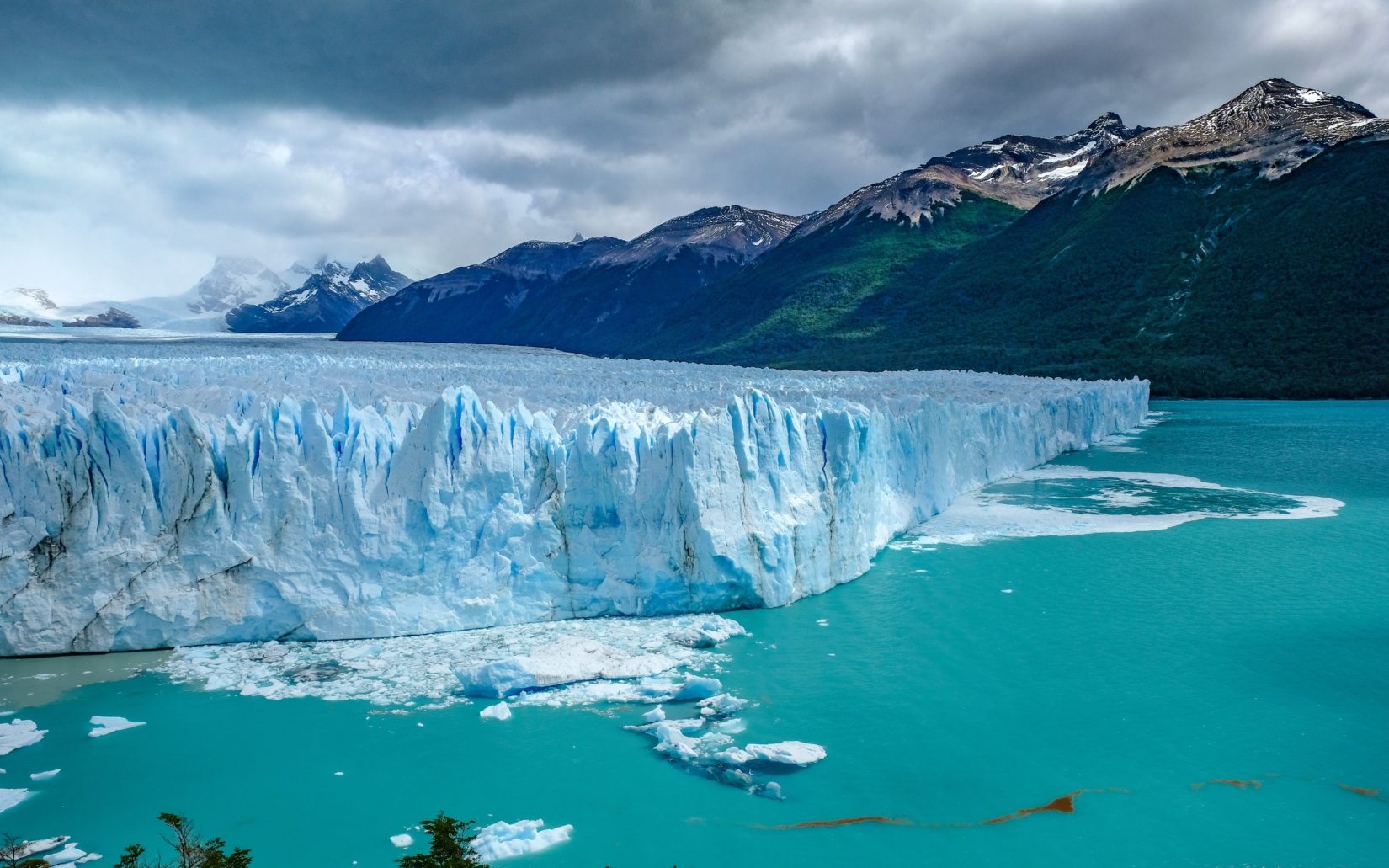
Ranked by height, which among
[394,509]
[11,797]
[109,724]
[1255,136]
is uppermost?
[1255,136]

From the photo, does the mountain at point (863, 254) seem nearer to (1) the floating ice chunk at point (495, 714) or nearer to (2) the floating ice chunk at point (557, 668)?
(2) the floating ice chunk at point (557, 668)

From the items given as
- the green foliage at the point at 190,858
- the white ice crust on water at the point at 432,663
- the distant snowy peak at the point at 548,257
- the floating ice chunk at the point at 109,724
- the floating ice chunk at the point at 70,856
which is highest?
the distant snowy peak at the point at 548,257

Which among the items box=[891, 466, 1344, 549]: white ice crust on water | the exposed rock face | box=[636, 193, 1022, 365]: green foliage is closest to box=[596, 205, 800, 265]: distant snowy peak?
box=[636, 193, 1022, 365]: green foliage

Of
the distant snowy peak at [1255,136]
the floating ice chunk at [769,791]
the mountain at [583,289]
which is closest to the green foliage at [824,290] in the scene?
the mountain at [583,289]

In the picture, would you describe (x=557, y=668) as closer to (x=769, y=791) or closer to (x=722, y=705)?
(x=722, y=705)

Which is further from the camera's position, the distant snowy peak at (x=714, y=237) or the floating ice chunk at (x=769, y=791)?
the distant snowy peak at (x=714, y=237)

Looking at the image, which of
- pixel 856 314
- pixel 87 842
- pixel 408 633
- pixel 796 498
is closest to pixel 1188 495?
pixel 796 498

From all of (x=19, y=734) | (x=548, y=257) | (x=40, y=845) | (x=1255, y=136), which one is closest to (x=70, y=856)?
(x=40, y=845)
